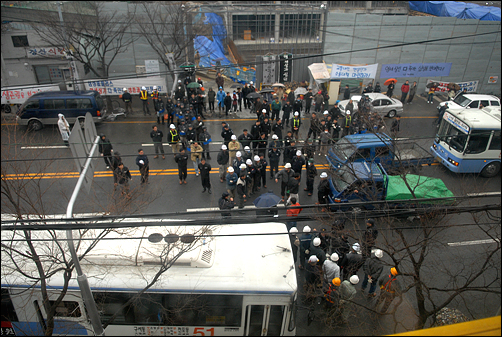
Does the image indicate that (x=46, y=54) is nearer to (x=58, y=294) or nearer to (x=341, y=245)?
(x=58, y=294)

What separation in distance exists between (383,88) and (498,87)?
330 inches

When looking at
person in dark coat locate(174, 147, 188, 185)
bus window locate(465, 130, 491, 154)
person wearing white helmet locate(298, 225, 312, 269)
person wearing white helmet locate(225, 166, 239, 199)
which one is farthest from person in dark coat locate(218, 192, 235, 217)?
bus window locate(465, 130, 491, 154)

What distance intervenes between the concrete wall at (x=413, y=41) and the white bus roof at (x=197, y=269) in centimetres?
1851

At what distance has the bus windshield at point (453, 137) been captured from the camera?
13688 mm

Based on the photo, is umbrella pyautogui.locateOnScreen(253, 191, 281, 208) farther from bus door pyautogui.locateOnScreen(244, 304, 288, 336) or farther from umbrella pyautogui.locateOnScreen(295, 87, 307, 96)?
umbrella pyautogui.locateOnScreen(295, 87, 307, 96)

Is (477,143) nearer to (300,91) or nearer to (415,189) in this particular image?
(415,189)

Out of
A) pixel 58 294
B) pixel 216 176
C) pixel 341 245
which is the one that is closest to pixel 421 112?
pixel 216 176

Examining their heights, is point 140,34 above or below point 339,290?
above

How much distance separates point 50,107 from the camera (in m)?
17.7

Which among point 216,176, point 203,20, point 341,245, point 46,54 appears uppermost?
point 203,20

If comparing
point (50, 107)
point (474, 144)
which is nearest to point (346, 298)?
point (474, 144)

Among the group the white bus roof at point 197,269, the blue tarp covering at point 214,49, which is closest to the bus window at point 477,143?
the white bus roof at point 197,269

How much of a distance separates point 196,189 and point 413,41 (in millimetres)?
18144

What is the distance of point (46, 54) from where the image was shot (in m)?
21.7
